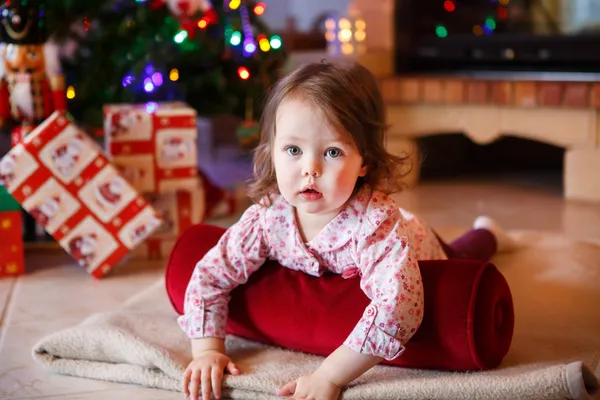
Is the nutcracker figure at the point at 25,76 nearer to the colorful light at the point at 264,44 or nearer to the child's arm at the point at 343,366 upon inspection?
the colorful light at the point at 264,44

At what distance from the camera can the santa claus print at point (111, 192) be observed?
1870 millimetres

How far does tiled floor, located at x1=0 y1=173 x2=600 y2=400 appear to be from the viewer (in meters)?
1.30

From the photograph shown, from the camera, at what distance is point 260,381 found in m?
1.22

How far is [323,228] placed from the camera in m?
1.29

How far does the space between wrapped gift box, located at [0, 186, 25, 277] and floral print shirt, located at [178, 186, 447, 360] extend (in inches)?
27.3

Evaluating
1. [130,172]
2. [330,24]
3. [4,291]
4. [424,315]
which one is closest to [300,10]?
[330,24]

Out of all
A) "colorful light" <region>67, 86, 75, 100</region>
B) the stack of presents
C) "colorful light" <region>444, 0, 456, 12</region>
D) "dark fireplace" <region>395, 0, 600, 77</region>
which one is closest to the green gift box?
the stack of presents

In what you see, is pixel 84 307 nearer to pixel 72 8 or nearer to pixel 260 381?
pixel 260 381

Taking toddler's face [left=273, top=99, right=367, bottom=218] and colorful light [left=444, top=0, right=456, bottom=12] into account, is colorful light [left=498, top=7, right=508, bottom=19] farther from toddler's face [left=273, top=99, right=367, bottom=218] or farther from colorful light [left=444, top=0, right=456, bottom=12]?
toddler's face [left=273, top=99, right=367, bottom=218]

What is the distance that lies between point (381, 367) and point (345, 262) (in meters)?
0.16

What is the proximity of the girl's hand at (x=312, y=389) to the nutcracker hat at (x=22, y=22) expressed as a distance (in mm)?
1151

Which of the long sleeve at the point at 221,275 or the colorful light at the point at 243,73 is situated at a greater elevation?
the colorful light at the point at 243,73

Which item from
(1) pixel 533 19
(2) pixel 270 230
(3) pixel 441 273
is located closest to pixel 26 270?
(2) pixel 270 230

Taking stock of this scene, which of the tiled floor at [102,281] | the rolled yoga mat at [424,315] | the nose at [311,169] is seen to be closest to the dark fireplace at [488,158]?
the tiled floor at [102,281]
